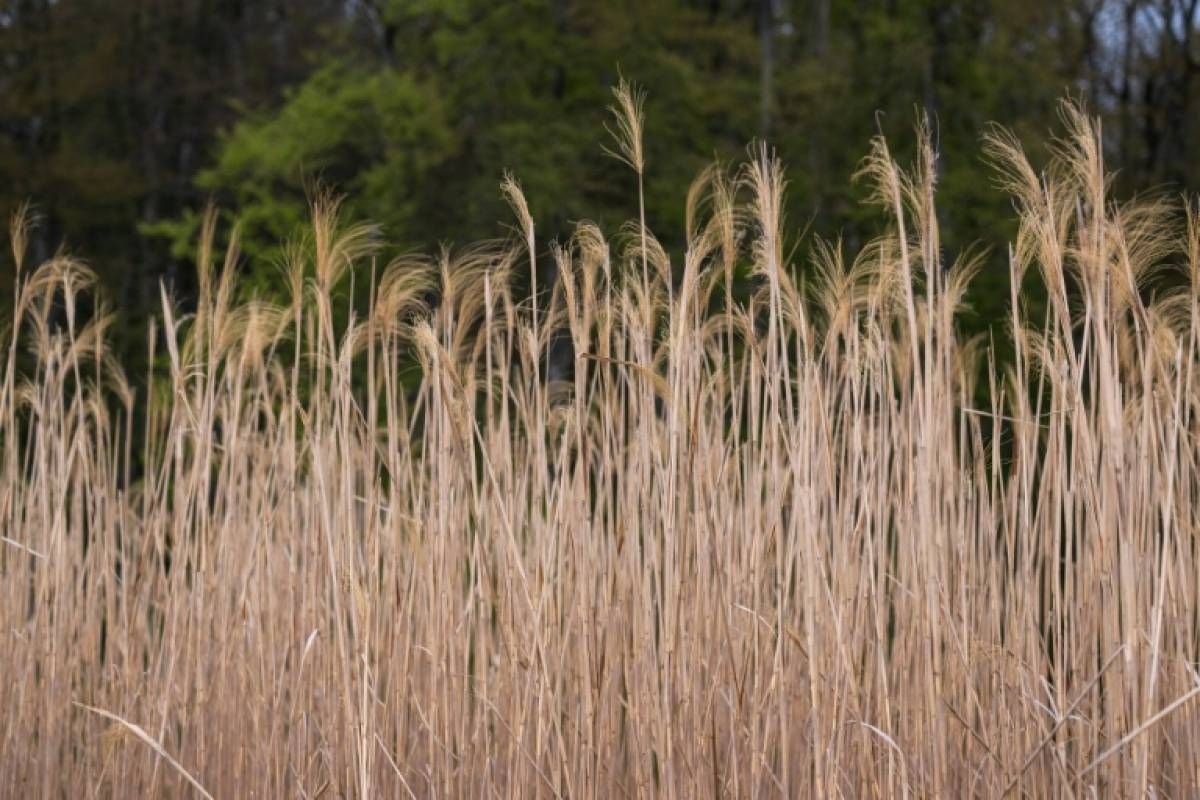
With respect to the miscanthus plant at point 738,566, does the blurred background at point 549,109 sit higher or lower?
higher

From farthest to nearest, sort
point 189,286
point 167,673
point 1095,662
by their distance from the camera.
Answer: point 189,286 < point 167,673 < point 1095,662

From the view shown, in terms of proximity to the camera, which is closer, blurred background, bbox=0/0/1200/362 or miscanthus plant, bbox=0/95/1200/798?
miscanthus plant, bbox=0/95/1200/798

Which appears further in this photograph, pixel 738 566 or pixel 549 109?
pixel 549 109

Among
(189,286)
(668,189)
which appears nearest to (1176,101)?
(668,189)

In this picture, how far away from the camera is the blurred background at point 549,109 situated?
11320 millimetres

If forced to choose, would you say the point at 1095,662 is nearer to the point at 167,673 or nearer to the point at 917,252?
the point at 917,252

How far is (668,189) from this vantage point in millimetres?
11633

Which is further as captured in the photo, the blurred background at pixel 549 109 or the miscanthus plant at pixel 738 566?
the blurred background at pixel 549 109

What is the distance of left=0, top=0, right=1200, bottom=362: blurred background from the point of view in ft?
37.1

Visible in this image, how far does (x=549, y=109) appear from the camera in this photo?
42.6 feet

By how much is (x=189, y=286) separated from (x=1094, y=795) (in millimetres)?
16733

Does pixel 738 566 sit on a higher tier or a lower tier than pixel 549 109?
lower

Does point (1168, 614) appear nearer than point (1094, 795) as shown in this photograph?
No

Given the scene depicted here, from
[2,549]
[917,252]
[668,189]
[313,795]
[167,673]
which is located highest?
[668,189]
